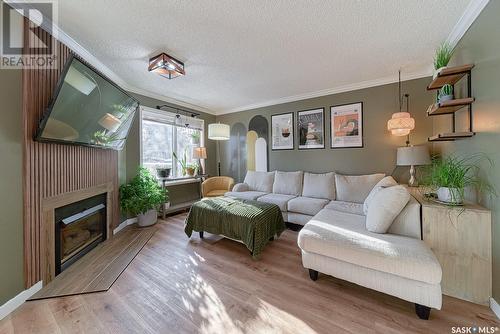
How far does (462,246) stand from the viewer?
156 centimetres

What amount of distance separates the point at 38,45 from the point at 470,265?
13.9 ft

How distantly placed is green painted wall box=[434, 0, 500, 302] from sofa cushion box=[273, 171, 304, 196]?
2.23 meters

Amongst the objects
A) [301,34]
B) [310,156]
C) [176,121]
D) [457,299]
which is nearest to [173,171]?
[176,121]

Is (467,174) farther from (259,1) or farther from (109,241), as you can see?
(109,241)

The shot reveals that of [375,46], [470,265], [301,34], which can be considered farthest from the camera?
[375,46]

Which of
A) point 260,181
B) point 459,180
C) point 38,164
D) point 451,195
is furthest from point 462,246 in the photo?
point 38,164

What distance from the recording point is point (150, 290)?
5.65 ft

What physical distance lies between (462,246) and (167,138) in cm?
460

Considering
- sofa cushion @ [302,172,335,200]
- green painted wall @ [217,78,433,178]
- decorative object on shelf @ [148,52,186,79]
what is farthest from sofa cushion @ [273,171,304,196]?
decorative object on shelf @ [148,52,186,79]

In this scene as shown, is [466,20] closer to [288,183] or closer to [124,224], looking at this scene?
[288,183]

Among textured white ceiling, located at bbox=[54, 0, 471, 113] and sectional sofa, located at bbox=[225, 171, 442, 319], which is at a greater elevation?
textured white ceiling, located at bbox=[54, 0, 471, 113]

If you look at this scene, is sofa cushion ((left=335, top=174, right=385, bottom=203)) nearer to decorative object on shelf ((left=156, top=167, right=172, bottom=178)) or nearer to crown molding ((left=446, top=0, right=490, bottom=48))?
crown molding ((left=446, top=0, right=490, bottom=48))

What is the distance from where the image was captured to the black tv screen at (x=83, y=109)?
5.24 ft

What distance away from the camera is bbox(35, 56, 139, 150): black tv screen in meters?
1.60
